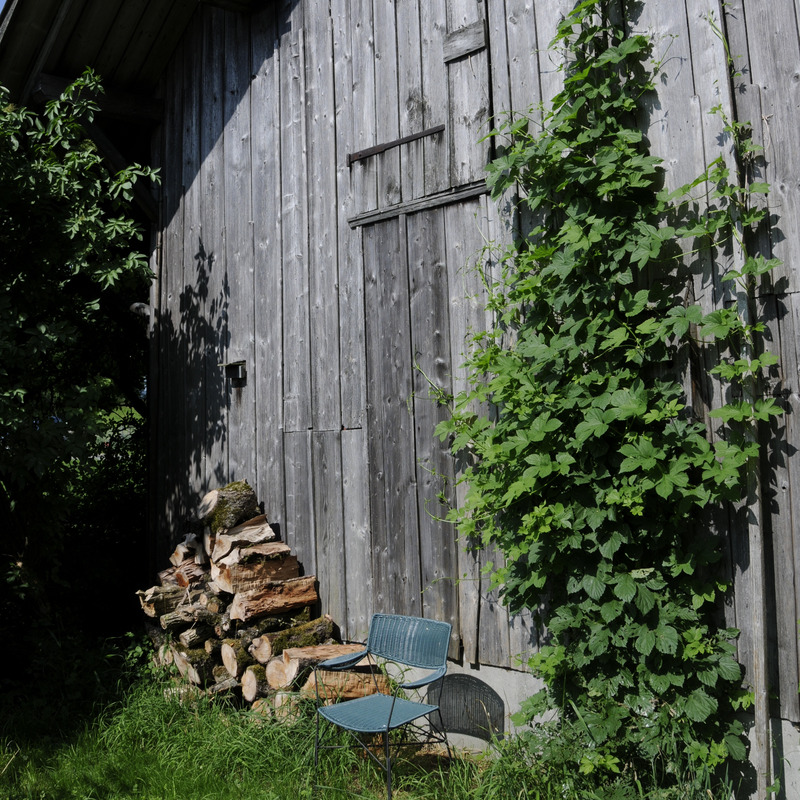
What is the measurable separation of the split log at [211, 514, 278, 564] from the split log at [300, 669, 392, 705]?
110cm

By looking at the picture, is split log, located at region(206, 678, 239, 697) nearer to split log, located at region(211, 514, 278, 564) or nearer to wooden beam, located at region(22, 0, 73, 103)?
split log, located at region(211, 514, 278, 564)

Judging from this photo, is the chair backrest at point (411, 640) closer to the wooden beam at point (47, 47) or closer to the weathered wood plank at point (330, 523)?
the weathered wood plank at point (330, 523)

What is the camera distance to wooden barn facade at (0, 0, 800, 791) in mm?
3094

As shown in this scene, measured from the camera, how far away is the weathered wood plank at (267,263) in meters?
5.20

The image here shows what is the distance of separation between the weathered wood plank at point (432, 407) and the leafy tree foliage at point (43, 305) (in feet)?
7.89

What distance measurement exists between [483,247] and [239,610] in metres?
A: 2.50

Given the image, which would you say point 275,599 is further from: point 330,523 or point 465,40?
point 465,40

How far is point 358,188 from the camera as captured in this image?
468 cm

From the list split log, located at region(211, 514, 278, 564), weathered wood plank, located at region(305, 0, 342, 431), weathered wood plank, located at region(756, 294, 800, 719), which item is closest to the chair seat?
weathered wood plank, located at region(756, 294, 800, 719)

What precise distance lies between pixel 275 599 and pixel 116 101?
14.4 ft

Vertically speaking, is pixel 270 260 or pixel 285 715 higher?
pixel 270 260

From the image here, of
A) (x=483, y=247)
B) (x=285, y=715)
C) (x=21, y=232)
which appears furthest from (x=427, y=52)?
(x=285, y=715)

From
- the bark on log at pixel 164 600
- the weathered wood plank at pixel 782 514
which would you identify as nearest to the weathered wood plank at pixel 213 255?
the bark on log at pixel 164 600

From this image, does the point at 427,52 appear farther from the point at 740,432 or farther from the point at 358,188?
the point at 740,432
